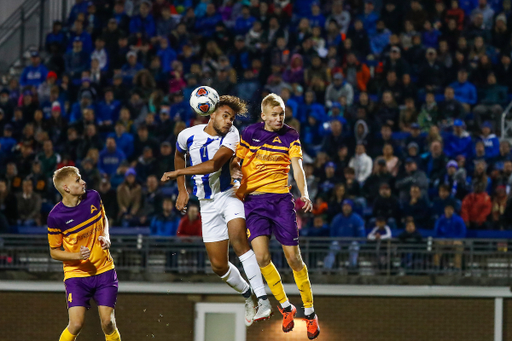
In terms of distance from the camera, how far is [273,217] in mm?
8086

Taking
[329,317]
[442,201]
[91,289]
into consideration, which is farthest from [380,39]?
[91,289]

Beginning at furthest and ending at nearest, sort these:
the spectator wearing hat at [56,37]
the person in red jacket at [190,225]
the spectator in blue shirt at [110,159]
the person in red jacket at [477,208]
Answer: the spectator wearing hat at [56,37], the spectator in blue shirt at [110,159], the person in red jacket at [477,208], the person in red jacket at [190,225]

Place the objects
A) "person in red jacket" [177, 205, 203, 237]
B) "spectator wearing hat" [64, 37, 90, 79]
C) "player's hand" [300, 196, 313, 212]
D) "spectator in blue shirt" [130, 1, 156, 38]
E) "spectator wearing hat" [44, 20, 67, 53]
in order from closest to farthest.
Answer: "player's hand" [300, 196, 313, 212]
"person in red jacket" [177, 205, 203, 237]
"spectator wearing hat" [64, 37, 90, 79]
"spectator in blue shirt" [130, 1, 156, 38]
"spectator wearing hat" [44, 20, 67, 53]

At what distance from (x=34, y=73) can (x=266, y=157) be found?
33.5 feet

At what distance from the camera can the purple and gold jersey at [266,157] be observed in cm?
808

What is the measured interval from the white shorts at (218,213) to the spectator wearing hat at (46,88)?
9.00 metres

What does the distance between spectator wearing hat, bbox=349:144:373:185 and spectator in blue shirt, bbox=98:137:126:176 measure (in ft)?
12.8

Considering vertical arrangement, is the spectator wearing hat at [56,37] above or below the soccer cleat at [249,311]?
above

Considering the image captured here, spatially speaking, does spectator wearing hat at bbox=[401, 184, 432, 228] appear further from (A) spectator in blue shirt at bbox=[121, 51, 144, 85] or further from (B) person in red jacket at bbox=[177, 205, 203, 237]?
(A) spectator in blue shirt at bbox=[121, 51, 144, 85]

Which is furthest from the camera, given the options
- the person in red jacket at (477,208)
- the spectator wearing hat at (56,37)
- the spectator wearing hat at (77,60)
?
the spectator wearing hat at (56,37)

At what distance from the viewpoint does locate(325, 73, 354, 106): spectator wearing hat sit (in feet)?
49.2

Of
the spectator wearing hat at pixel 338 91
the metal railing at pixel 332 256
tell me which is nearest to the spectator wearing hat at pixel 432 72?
the spectator wearing hat at pixel 338 91

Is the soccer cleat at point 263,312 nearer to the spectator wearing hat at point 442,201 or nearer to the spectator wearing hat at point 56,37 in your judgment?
the spectator wearing hat at point 442,201

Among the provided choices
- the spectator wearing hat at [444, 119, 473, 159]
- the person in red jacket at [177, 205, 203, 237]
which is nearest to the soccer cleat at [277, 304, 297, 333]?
the person in red jacket at [177, 205, 203, 237]
